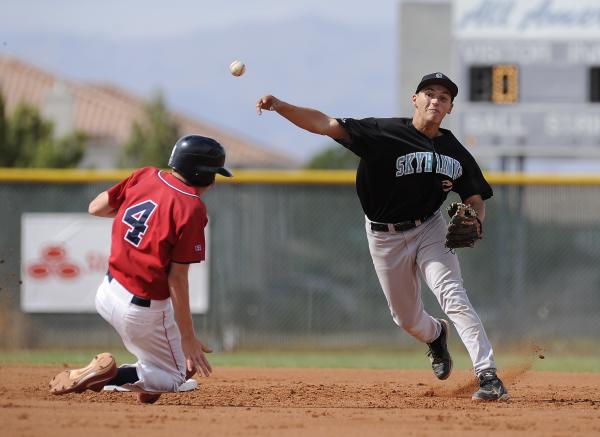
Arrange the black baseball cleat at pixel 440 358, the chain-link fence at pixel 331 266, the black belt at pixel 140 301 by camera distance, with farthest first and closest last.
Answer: the chain-link fence at pixel 331 266 → the black baseball cleat at pixel 440 358 → the black belt at pixel 140 301

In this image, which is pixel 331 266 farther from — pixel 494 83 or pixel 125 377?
pixel 125 377

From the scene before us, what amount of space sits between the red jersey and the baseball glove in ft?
5.34

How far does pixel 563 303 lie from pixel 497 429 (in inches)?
308

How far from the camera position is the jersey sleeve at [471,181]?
6.66m

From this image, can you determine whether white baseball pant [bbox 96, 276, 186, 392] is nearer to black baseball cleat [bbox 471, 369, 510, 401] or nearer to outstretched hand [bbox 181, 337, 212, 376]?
outstretched hand [bbox 181, 337, 212, 376]

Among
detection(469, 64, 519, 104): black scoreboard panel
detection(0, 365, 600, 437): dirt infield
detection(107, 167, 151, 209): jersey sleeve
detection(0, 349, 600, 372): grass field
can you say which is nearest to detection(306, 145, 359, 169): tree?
detection(469, 64, 519, 104): black scoreboard panel

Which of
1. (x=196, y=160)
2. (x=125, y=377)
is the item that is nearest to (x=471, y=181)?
(x=196, y=160)

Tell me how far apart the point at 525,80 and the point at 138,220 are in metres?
9.37

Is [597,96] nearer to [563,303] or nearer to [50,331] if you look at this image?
[563,303]

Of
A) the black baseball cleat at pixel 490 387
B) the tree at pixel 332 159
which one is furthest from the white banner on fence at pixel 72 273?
the tree at pixel 332 159

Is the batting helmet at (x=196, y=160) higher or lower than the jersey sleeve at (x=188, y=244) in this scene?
higher

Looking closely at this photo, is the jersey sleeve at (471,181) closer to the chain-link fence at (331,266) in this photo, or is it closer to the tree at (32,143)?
the chain-link fence at (331,266)

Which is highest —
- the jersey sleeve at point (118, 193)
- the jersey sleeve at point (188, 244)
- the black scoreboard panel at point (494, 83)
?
the black scoreboard panel at point (494, 83)

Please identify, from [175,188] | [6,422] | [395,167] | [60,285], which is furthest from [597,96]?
[6,422]
